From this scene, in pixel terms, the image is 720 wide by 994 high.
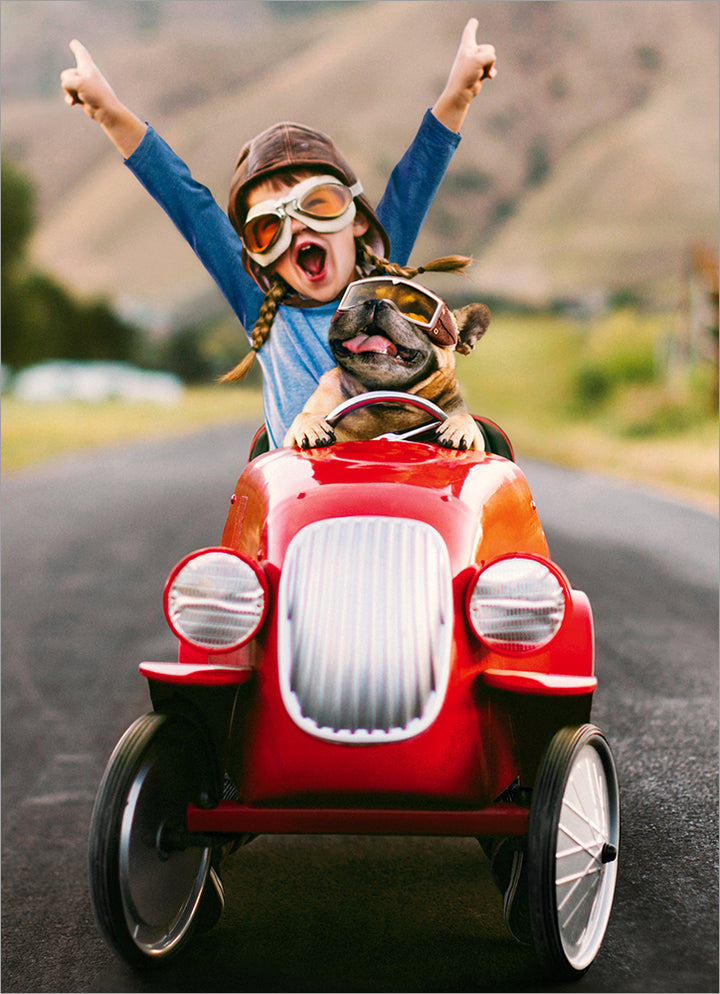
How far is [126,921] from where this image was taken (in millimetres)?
2654

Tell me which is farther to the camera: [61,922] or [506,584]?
[61,922]

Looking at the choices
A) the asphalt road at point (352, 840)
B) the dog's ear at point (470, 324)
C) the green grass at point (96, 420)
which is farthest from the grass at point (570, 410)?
the dog's ear at point (470, 324)

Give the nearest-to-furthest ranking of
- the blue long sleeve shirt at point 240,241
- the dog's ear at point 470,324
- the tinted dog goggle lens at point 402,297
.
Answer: the tinted dog goggle lens at point 402,297, the dog's ear at point 470,324, the blue long sleeve shirt at point 240,241

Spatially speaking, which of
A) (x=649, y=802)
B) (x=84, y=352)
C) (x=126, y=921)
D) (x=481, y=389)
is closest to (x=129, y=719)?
(x=649, y=802)

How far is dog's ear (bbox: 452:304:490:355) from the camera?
142 inches

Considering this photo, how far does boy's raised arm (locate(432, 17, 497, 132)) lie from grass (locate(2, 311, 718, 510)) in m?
7.37

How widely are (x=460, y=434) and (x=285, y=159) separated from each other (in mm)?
1276

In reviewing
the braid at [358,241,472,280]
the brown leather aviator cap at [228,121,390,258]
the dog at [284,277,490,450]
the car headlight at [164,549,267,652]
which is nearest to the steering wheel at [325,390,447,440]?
the dog at [284,277,490,450]

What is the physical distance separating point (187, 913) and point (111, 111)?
2.82 meters

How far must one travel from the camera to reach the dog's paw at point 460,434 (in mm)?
3234

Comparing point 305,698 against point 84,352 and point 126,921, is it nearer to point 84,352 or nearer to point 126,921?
point 126,921

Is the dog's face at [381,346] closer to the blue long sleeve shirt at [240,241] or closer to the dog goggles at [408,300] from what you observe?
the dog goggles at [408,300]

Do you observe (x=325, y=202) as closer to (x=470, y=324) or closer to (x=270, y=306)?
(x=270, y=306)

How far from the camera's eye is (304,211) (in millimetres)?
3816
